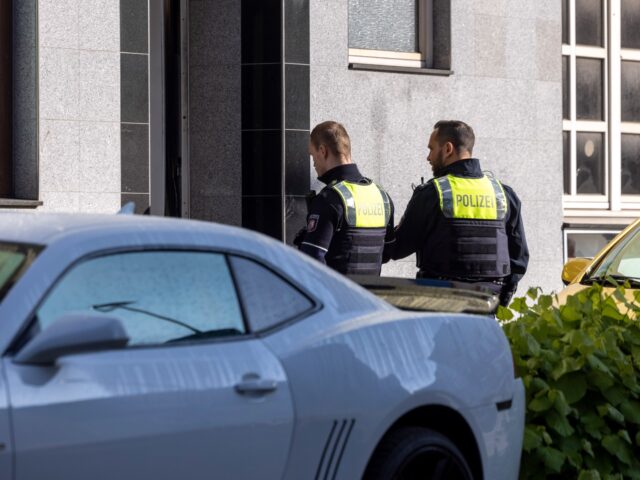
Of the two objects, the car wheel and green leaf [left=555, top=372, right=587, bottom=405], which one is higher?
green leaf [left=555, top=372, right=587, bottom=405]

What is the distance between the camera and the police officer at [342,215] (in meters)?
8.11

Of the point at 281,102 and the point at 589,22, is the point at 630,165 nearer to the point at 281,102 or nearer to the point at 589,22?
the point at 589,22

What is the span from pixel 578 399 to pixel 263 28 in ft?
24.3

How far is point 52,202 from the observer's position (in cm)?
1172

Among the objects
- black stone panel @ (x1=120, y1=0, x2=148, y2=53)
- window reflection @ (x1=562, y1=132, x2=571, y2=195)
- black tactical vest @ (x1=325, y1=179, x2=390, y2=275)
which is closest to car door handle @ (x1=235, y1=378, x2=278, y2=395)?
black tactical vest @ (x1=325, y1=179, x2=390, y2=275)

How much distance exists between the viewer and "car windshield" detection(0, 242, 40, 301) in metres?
4.13

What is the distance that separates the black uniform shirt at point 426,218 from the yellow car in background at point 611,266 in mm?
405

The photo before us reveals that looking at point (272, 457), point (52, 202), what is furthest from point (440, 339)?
point (52, 202)

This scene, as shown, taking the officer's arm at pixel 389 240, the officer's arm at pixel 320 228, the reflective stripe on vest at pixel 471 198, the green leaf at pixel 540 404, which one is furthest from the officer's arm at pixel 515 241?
the green leaf at pixel 540 404

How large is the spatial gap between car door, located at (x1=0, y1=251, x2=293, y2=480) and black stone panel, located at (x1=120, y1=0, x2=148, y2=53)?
754 cm

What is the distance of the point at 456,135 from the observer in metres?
8.48

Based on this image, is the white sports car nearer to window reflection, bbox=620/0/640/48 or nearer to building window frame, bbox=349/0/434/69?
building window frame, bbox=349/0/434/69

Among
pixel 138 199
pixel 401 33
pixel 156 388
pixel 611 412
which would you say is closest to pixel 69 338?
pixel 156 388

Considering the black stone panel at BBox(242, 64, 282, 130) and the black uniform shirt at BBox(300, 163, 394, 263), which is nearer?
the black uniform shirt at BBox(300, 163, 394, 263)
